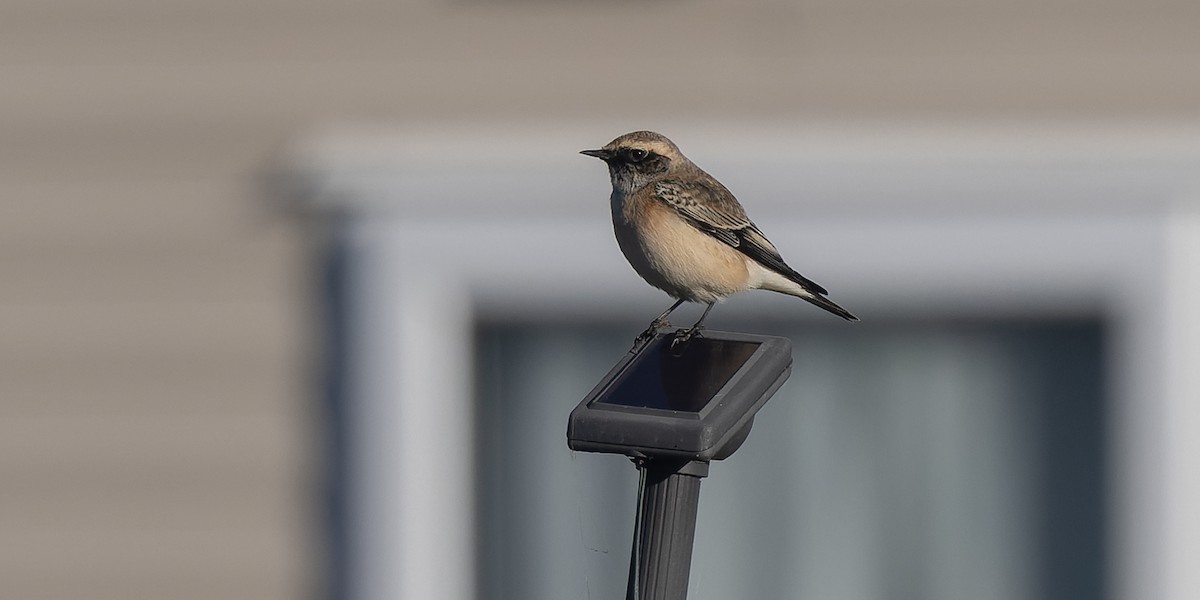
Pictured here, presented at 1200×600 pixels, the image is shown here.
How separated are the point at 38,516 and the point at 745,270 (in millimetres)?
Result: 2688

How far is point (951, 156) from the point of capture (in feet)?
17.0

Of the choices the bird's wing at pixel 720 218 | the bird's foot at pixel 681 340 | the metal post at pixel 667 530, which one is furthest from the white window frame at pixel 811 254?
the metal post at pixel 667 530

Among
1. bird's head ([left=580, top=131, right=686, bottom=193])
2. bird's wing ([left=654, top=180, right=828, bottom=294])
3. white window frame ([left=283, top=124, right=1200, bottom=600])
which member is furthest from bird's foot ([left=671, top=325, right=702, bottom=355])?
white window frame ([left=283, top=124, right=1200, bottom=600])

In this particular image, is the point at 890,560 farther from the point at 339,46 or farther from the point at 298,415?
the point at 339,46

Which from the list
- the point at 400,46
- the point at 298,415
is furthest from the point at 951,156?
the point at 298,415

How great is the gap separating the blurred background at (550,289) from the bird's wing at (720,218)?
49 centimetres

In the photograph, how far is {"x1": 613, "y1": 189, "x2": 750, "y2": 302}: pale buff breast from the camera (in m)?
4.33

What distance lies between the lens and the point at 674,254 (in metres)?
4.33

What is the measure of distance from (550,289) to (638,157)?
0.94 metres

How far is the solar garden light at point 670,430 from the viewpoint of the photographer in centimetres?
243

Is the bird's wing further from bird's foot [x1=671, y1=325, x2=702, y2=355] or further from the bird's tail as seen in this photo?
bird's foot [x1=671, y1=325, x2=702, y2=355]

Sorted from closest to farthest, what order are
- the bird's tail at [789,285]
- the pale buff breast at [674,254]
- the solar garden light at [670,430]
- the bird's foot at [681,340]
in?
the solar garden light at [670,430] < the bird's foot at [681,340] < the pale buff breast at [674,254] < the bird's tail at [789,285]

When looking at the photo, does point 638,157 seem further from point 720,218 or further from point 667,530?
point 667,530

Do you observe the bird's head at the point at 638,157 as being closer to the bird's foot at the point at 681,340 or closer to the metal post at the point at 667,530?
the bird's foot at the point at 681,340
